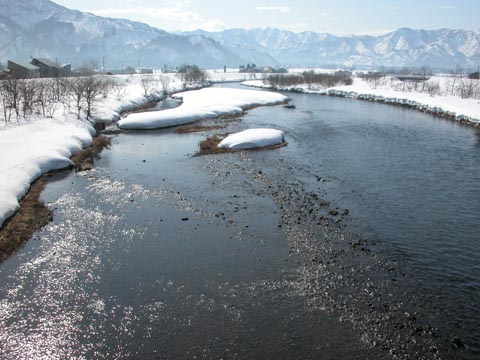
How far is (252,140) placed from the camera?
123 ft

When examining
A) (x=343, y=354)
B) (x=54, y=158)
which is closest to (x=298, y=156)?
(x=54, y=158)

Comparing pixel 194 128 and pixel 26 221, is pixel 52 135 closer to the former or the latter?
pixel 194 128

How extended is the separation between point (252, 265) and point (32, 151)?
954 inches

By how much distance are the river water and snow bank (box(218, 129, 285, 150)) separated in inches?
222

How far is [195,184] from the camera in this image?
27047 mm

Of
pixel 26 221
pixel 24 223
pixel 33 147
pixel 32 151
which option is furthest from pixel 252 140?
pixel 24 223

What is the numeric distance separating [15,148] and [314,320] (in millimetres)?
29428

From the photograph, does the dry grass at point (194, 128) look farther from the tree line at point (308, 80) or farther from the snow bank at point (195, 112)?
the tree line at point (308, 80)

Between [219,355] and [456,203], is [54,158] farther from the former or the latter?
[456,203]

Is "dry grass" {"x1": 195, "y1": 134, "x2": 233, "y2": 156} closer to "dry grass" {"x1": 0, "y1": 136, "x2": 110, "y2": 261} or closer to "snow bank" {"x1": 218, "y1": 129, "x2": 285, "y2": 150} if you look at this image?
"snow bank" {"x1": 218, "y1": 129, "x2": 285, "y2": 150}

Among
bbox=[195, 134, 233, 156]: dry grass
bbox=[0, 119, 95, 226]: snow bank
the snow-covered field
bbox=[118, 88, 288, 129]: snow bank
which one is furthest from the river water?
bbox=[118, 88, 288, 129]: snow bank

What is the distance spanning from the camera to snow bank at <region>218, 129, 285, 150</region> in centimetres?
3700

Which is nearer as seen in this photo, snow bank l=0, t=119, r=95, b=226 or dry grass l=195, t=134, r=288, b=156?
snow bank l=0, t=119, r=95, b=226

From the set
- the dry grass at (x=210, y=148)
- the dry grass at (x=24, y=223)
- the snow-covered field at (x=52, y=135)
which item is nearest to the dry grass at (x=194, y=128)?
the snow-covered field at (x=52, y=135)
